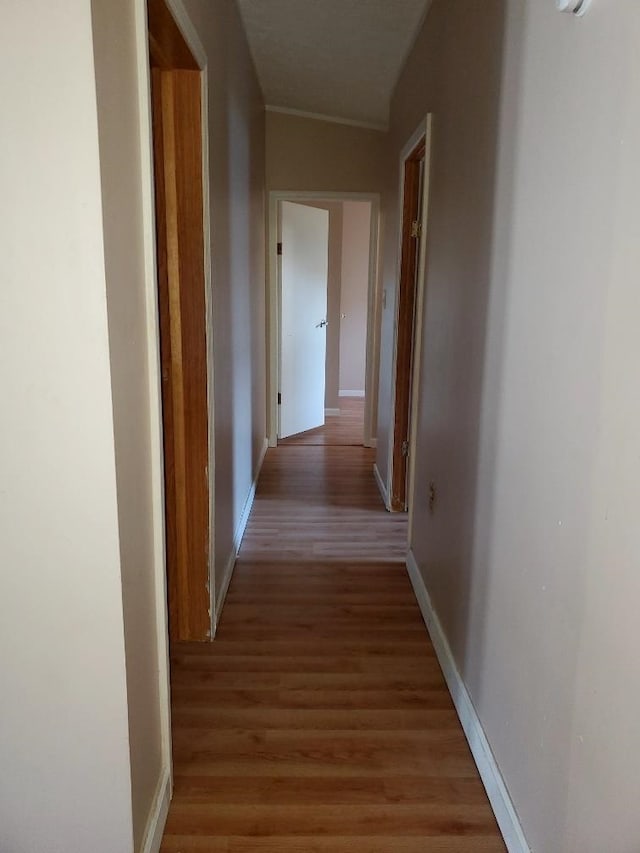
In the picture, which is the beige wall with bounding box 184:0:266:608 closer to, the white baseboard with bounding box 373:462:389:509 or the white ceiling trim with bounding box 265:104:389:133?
the white ceiling trim with bounding box 265:104:389:133

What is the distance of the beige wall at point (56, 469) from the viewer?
103 centimetres

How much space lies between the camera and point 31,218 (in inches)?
41.9

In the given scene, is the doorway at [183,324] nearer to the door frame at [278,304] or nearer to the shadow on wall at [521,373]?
the shadow on wall at [521,373]

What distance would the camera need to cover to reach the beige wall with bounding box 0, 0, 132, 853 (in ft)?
3.37

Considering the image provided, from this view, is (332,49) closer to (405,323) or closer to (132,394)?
(405,323)

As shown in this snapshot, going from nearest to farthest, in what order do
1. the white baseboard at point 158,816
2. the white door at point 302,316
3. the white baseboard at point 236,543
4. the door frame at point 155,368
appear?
the door frame at point 155,368, the white baseboard at point 158,816, the white baseboard at point 236,543, the white door at point 302,316

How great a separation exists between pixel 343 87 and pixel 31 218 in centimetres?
336

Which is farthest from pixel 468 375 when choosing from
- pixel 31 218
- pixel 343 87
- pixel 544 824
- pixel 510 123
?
pixel 343 87

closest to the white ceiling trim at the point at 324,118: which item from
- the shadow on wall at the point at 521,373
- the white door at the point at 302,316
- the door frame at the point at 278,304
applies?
the door frame at the point at 278,304

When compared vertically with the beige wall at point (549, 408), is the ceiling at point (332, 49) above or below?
above

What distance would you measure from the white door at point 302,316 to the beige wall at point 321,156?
0.92 ft

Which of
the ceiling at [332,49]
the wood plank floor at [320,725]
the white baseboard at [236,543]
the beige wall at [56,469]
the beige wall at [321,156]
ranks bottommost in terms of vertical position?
the wood plank floor at [320,725]

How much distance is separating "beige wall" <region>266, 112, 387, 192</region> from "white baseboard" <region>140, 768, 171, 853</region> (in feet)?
13.4

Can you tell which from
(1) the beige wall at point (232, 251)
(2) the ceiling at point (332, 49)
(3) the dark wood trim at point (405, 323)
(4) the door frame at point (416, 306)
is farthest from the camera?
(3) the dark wood trim at point (405, 323)
